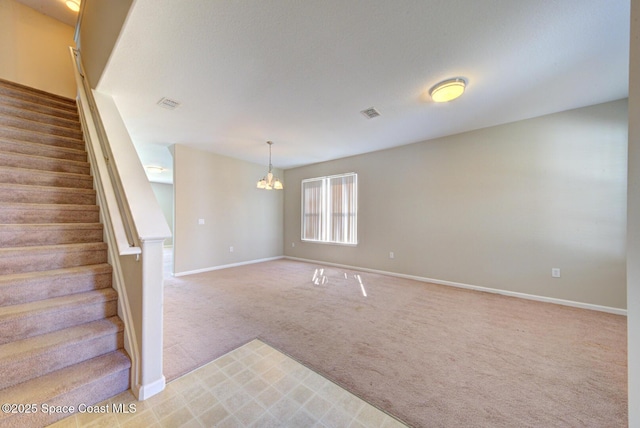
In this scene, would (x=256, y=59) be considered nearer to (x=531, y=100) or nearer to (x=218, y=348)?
(x=218, y=348)

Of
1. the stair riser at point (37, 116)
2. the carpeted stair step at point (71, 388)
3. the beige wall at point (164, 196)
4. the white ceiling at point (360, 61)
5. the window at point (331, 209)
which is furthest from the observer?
the beige wall at point (164, 196)

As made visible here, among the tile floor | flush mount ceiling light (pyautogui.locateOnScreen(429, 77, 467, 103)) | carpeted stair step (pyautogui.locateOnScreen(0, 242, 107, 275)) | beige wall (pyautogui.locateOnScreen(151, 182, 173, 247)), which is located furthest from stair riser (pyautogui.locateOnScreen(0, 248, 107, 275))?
beige wall (pyautogui.locateOnScreen(151, 182, 173, 247))

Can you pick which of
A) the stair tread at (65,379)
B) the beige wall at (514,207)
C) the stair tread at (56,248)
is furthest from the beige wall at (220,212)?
the stair tread at (65,379)

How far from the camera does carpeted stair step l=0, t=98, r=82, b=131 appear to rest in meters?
2.62

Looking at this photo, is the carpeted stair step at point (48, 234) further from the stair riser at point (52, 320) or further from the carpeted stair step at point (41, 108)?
the carpeted stair step at point (41, 108)

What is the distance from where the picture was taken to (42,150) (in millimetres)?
2426

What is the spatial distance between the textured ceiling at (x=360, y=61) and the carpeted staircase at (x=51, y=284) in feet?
3.52

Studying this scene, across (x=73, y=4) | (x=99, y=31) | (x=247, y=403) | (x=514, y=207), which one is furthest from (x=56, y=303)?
(x=73, y=4)

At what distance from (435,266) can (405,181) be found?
168cm

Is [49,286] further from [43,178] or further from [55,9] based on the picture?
[55,9]

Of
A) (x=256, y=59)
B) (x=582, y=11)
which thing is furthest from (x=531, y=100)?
(x=256, y=59)

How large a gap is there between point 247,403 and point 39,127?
3.87m

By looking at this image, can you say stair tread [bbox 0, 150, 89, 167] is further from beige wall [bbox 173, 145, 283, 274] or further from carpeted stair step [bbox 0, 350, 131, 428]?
carpeted stair step [bbox 0, 350, 131, 428]

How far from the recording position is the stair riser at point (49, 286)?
148cm
